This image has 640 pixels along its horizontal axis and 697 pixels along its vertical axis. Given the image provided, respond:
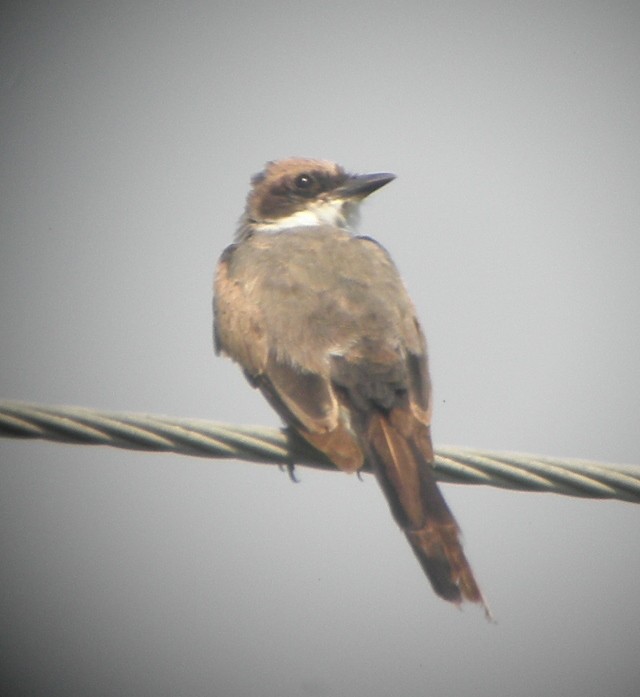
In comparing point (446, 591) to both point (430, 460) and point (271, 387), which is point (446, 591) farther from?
point (271, 387)

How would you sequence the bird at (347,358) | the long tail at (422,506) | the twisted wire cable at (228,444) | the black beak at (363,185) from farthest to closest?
the black beak at (363,185)
the bird at (347,358)
the long tail at (422,506)
the twisted wire cable at (228,444)

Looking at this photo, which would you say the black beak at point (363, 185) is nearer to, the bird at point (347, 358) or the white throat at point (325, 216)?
the white throat at point (325, 216)

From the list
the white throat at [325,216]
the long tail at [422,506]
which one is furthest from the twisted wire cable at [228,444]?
the white throat at [325,216]

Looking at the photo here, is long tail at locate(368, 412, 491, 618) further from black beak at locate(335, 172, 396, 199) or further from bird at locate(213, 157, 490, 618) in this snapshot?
black beak at locate(335, 172, 396, 199)

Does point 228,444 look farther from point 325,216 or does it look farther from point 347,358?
point 325,216

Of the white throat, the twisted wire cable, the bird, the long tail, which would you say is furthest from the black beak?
the twisted wire cable

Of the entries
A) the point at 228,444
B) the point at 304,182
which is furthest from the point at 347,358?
the point at 304,182
